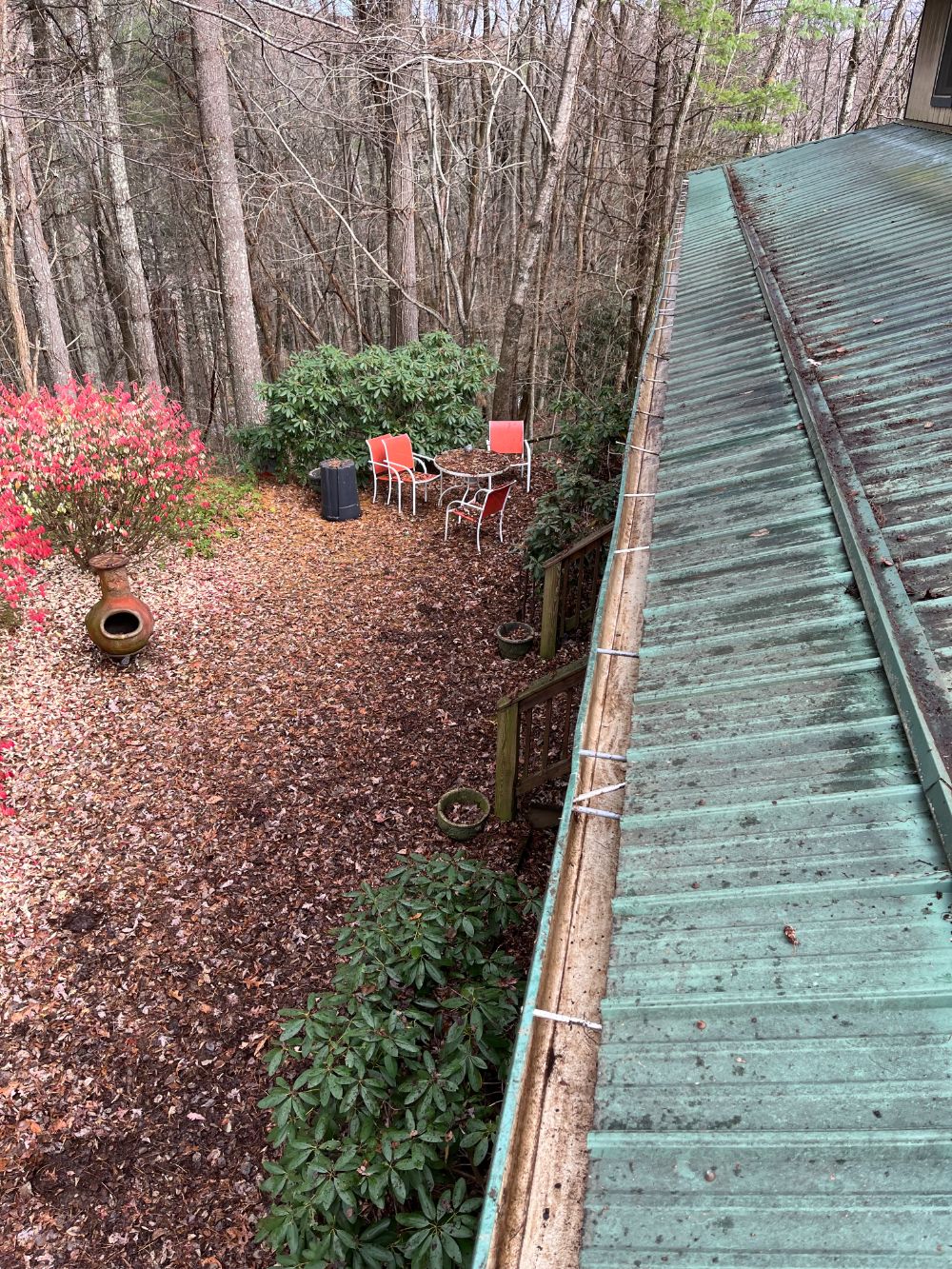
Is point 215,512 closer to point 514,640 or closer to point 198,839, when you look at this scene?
point 514,640

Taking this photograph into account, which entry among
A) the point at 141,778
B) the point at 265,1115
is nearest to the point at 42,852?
the point at 141,778

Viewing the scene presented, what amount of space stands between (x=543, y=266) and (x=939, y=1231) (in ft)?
50.7

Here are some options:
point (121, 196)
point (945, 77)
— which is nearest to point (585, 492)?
point (945, 77)

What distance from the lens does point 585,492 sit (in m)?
7.54

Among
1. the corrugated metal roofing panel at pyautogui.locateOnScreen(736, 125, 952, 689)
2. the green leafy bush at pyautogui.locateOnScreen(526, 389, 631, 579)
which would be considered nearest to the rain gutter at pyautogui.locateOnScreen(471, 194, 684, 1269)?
the corrugated metal roofing panel at pyautogui.locateOnScreen(736, 125, 952, 689)

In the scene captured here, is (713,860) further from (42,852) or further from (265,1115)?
(42,852)

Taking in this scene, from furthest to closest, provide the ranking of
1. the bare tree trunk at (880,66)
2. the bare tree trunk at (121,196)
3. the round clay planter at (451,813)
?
the bare tree trunk at (880,66) → the bare tree trunk at (121,196) → the round clay planter at (451,813)

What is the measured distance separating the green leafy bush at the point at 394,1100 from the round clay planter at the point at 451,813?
5.50 feet

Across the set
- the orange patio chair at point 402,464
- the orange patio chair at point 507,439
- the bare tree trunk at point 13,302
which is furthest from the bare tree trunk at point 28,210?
the orange patio chair at point 507,439

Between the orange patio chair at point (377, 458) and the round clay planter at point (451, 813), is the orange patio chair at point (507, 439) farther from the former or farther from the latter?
the round clay planter at point (451, 813)

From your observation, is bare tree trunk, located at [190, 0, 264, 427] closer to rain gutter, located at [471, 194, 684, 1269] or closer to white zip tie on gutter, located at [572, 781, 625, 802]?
rain gutter, located at [471, 194, 684, 1269]

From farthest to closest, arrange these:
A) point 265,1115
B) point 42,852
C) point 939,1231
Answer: point 42,852, point 265,1115, point 939,1231

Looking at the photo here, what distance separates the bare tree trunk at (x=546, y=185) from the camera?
31.7ft

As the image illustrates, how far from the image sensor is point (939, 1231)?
1051 millimetres
